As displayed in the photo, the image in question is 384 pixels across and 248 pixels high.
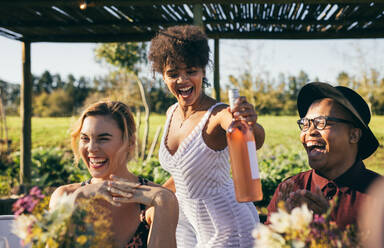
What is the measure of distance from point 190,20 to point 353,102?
278cm

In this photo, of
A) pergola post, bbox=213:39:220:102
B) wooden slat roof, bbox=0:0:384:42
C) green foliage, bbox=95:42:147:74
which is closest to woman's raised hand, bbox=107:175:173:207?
wooden slat roof, bbox=0:0:384:42

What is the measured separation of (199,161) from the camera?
190 centimetres

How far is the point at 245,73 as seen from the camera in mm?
10805

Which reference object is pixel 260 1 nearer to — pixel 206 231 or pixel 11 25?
pixel 206 231

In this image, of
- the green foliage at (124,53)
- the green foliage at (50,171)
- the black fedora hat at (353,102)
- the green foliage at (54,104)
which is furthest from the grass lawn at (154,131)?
the black fedora hat at (353,102)

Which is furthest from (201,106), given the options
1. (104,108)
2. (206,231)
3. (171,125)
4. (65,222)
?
(65,222)

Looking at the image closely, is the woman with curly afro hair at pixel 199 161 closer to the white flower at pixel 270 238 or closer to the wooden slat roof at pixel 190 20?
the white flower at pixel 270 238

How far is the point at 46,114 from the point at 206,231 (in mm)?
13966

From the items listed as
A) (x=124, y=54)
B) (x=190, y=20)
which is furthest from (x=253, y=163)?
(x=124, y=54)

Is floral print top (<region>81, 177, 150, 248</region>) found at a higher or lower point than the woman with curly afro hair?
lower

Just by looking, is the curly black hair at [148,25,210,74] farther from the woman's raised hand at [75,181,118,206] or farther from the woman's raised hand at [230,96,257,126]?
the woman's raised hand at [75,181,118,206]

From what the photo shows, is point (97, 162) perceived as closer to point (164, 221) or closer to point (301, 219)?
point (164, 221)

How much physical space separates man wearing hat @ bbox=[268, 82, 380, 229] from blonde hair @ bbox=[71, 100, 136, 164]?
0.74 metres

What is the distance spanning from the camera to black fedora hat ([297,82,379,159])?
5.64 feet
